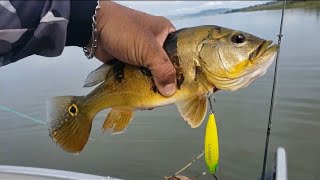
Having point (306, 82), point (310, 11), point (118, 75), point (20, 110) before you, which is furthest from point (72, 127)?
point (310, 11)

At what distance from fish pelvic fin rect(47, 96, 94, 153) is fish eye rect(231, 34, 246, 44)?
2.86 feet

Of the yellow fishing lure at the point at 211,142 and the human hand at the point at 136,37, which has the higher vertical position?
the human hand at the point at 136,37

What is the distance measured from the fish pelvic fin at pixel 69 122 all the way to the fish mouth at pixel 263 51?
93cm

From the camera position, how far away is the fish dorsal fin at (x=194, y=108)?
6.93ft

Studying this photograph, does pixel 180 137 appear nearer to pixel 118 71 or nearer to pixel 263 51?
pixel 118 71

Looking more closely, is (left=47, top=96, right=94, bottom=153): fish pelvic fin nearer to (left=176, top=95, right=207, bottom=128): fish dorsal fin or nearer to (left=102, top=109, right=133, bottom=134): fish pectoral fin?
(left=102, top=109, right=133, bottom=134): fish pectoral fin

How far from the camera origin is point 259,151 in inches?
277

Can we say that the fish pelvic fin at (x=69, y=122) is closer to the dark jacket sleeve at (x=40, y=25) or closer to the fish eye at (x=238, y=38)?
Answer: the dark jacket sleeve at (x=40, y=25)

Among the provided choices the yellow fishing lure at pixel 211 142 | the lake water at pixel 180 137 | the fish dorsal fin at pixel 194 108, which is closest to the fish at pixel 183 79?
Result: the fish dorsal fin at pixel 194 108

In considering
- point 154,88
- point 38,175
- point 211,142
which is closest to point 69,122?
point 154,88

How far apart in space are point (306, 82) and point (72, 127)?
945 cm

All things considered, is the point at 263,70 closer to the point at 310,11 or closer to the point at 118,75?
the point at 118,75

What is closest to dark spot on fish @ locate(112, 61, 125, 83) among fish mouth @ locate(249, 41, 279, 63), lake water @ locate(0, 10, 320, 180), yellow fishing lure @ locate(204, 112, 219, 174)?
yellow fishing lure @ locate(204, 112, 219, 174)

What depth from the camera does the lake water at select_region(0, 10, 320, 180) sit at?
670 centimetres
